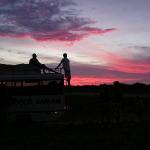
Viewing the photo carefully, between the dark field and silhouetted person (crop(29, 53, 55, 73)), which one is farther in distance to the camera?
silhouetted person (crop(29, 53, 55, 73))

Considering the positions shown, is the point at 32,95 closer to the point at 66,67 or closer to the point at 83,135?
the point at 66,67

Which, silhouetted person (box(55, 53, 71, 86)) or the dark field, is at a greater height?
silhouetted person (box(55, 53, 71, 86))

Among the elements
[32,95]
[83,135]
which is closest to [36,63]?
[32,95]

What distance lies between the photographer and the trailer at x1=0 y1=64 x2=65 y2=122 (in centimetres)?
2548

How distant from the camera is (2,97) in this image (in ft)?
82.7

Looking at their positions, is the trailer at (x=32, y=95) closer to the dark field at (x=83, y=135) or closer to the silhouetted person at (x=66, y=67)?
the dark field at (x=83, y=135)

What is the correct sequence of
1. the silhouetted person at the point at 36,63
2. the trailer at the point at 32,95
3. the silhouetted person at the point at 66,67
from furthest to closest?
1. the silhouetted person at the point at 66,67
2. the silhouetted person at the point at 36,63
3. the trailer at the point at 32,95

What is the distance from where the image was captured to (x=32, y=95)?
25750mm

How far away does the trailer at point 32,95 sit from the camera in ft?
83.6

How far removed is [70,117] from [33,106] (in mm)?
8792

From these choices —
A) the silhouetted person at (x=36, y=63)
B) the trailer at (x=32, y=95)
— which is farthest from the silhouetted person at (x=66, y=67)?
the trailer at (x=32, y=95)

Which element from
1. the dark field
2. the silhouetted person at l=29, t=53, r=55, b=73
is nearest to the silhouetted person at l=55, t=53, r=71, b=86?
the dark field

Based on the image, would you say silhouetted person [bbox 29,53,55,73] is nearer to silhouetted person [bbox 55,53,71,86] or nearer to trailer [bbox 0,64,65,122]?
trailer [bbox 0,64,65,122]

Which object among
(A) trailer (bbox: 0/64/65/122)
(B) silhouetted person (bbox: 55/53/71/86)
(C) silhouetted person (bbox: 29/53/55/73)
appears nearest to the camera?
(A) trailer (bbox: 0/64/65/122)
